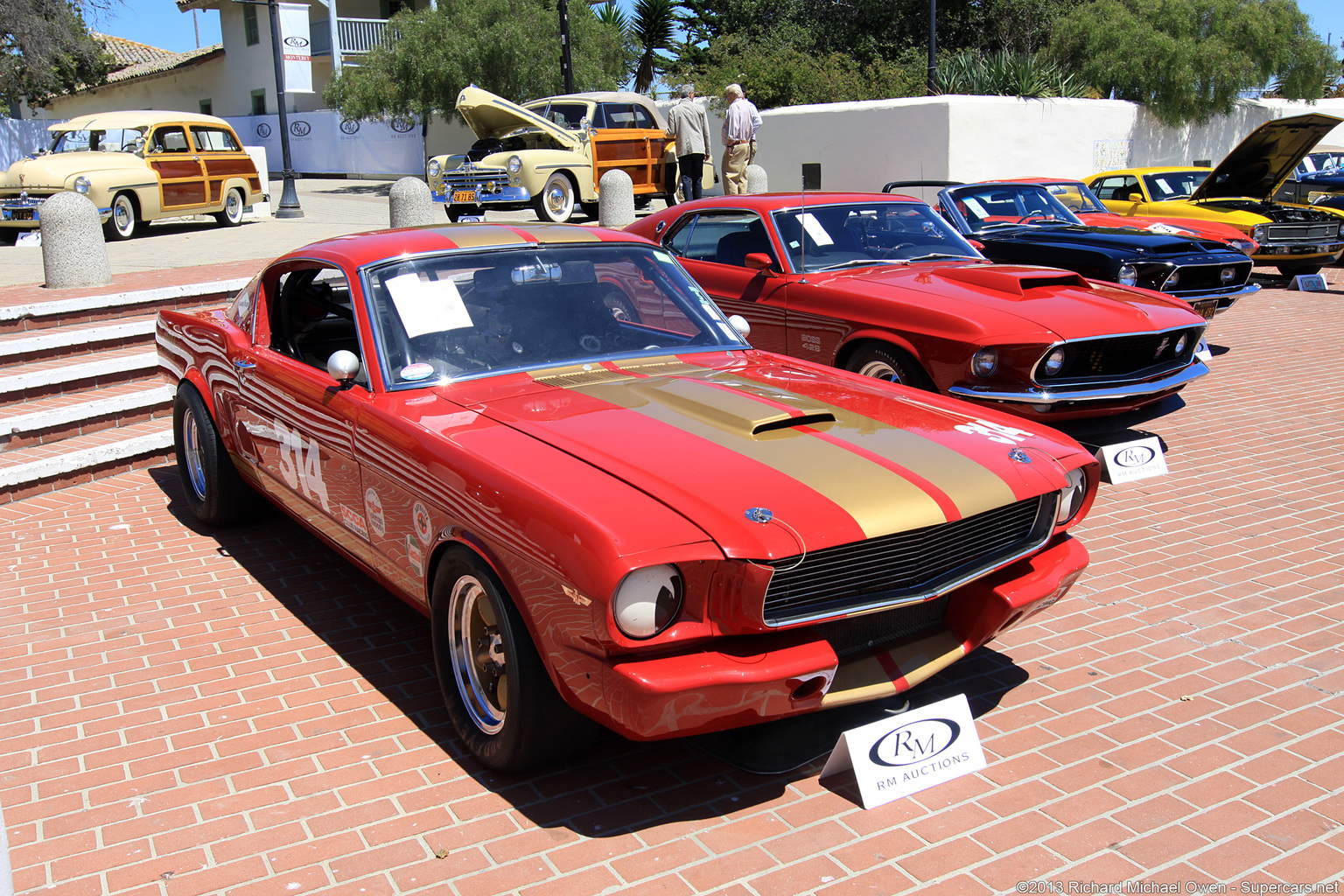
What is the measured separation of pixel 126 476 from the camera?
643 cm

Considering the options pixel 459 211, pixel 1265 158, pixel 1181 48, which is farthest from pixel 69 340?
pixel 1181 48

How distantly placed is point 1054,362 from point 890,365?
891mm

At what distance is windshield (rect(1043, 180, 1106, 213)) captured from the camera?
11484mm

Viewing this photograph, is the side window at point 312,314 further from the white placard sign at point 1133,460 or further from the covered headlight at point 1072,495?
the white placard sign at point 1133,460

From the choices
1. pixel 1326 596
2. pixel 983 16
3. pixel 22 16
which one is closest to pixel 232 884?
pixel 1326 596

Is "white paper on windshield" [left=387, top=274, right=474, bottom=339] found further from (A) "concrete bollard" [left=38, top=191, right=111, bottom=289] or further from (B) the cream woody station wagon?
(B) the cream woody station wagon

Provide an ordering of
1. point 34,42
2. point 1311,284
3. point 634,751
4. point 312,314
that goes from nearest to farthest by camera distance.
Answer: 1. point 634,751
2. point 312,314
3. point 1311,284
4. point 34,42

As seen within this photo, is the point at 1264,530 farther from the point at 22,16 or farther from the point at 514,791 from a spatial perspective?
the point at 22,16

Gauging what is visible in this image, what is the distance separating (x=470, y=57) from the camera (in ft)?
73.4

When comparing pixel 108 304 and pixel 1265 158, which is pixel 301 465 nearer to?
pixel 108 304

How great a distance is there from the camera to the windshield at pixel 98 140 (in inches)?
615

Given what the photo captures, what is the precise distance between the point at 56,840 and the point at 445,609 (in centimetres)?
120

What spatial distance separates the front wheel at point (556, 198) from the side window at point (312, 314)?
10538 mm

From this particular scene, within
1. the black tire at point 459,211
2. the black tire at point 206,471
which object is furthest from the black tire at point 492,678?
the black tire at point 459,211
